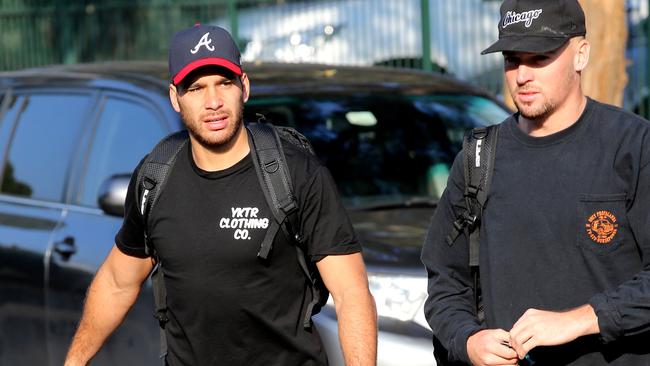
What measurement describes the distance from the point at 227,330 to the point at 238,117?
64 centimetres

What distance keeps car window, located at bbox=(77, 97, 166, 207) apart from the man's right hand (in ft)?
8.76

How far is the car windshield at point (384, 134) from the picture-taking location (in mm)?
6273

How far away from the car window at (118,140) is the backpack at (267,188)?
1603 millimetres

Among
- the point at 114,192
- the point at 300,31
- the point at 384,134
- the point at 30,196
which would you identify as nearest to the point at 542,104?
the point at 114,192

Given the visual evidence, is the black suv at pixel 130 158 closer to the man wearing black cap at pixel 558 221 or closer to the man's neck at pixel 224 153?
the man's neck at pixel 224 153

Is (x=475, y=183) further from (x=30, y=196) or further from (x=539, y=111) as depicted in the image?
(x=30, y=196)

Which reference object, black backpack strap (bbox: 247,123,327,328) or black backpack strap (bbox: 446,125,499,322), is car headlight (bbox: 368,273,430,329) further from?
black backpack strap (bbox: 446,125,499,322)

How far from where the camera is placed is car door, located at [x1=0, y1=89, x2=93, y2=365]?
6.34 metres

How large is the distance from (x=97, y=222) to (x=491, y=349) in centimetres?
303

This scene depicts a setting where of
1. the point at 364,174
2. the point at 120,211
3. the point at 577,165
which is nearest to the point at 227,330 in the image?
the point at 577,165

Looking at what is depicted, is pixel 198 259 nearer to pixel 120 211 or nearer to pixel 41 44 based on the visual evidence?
pixel 120 211

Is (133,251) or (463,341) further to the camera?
(133,251)

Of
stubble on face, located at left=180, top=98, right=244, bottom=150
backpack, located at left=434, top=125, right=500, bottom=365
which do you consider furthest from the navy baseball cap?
backpack, located at left=434, top=125, right=500, bottom=365

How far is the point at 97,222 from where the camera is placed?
6.11 meters
